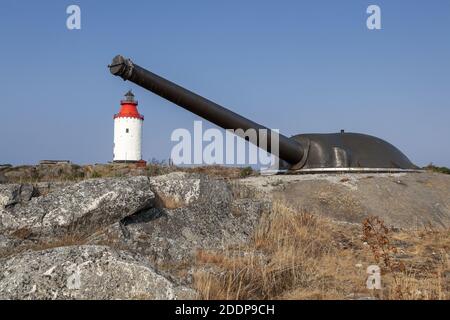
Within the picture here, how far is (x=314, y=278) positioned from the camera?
4.09 meters

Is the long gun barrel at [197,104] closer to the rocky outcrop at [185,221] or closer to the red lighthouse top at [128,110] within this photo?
the rocky outcrop at [185,221]

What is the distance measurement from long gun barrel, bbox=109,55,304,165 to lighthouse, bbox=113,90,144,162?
77.7ft

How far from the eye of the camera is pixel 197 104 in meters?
7.88

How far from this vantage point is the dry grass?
3590mm

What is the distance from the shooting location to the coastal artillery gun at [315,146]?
7863 millimetres

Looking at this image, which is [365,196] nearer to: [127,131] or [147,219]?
[147,219]

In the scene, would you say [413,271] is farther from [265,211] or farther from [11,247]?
[11,247]

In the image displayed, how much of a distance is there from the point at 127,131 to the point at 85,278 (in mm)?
28837

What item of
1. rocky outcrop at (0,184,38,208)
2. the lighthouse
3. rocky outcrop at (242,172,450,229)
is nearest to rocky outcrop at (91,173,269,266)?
rocky outcrop at (0,184,38,208)
